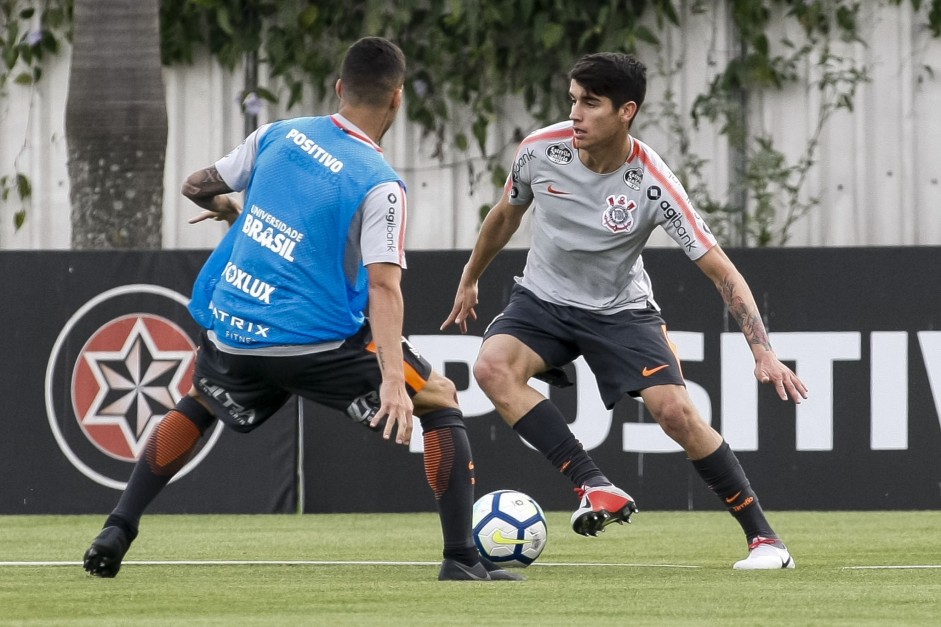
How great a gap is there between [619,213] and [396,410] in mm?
1601

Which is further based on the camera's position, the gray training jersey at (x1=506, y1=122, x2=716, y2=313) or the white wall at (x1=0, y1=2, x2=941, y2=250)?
the white wall at (x1=0, y1=2, x2=941, y2=250)

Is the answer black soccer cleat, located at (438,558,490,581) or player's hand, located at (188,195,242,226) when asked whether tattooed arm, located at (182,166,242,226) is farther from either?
black soccer cleat, located at (438,558,490,581)

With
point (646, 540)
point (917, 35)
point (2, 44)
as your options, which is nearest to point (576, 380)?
point (646, 540)

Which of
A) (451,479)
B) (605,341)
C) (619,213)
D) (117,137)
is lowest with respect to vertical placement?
(451,479)

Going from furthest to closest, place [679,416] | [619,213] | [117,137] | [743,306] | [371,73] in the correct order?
1. [117,137]
2. [619,213]
3. [679,416]
4. [743,306]
5. [371,73]

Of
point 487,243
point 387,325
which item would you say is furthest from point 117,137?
point 387,325

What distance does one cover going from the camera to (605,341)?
21.0 ft

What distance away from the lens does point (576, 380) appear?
9.38 m

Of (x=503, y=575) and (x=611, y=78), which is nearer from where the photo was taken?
(x=503, y=575)

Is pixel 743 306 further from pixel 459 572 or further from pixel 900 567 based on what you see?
pixel 459 572

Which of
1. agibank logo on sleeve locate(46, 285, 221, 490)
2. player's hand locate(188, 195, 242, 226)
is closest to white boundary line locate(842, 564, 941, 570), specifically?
player's hand locate(188, 195, 242, 226)

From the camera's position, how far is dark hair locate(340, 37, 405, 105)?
5.43m

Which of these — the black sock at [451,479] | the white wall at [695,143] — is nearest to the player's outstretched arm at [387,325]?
the black sock at [451,479]

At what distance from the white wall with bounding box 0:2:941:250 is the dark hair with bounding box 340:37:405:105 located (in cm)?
676
